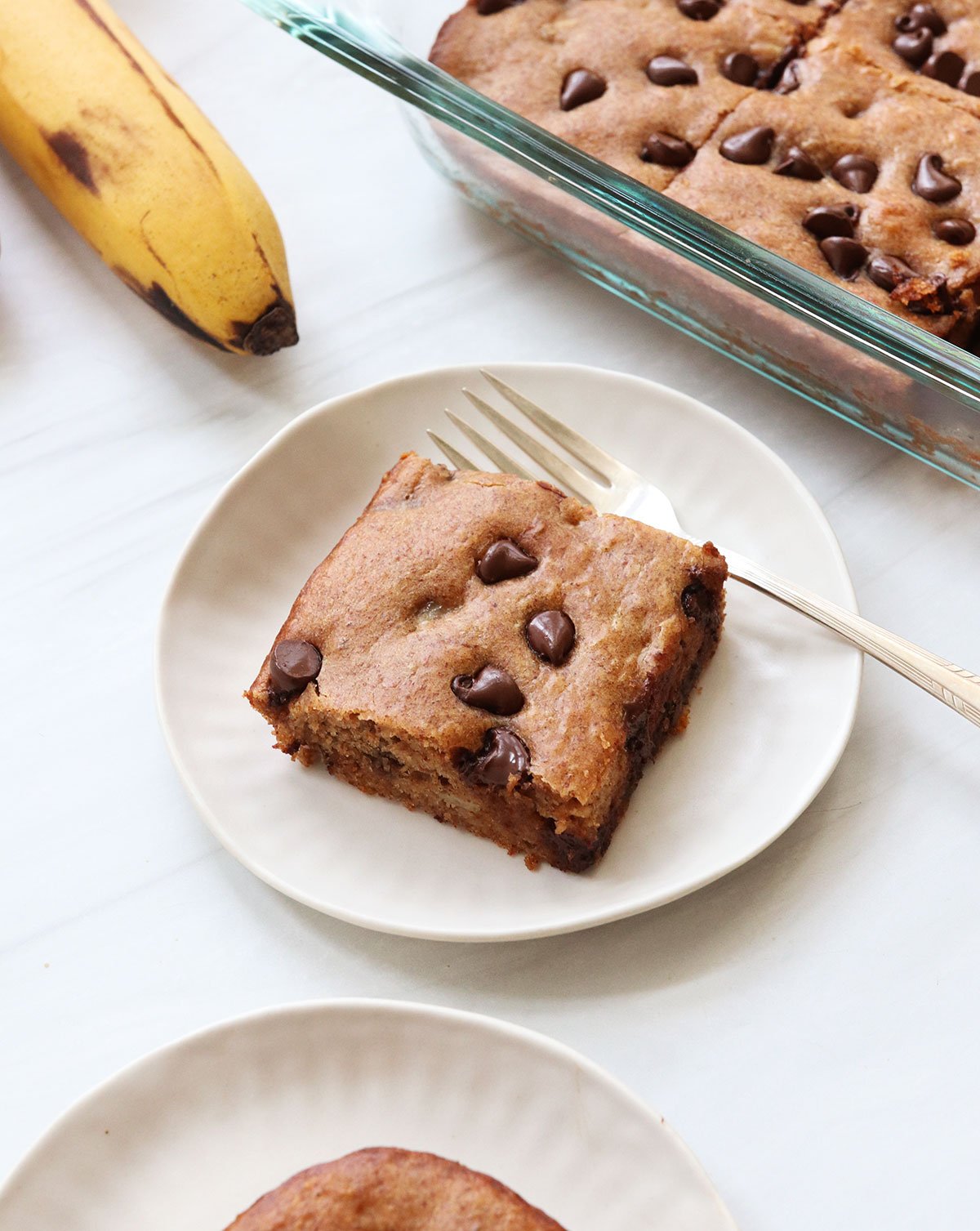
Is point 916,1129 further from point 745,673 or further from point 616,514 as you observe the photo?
point 616,514

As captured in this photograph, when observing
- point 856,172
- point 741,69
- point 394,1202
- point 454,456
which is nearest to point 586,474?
point 454,456

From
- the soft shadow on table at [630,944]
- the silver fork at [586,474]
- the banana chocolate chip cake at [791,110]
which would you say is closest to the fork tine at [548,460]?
the silver fork at [586,474]

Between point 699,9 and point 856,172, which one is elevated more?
point 699,9

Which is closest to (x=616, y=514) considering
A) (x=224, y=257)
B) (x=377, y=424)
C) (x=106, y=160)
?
(x=377, y=424)

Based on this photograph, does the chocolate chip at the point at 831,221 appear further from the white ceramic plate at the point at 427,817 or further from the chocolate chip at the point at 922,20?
the chocolate chip at the point at 922,20

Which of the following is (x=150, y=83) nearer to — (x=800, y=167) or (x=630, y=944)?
(x=800, y=167)

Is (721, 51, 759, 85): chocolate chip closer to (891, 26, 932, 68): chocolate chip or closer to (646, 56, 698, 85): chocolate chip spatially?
(646, 56, 698, 85): chocolate chip
